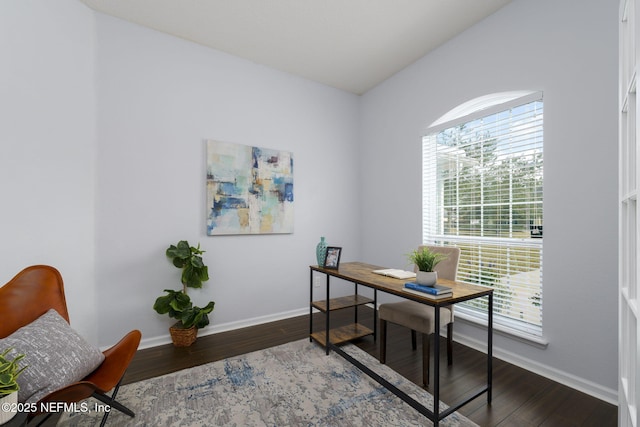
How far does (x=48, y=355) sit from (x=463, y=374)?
2.60m

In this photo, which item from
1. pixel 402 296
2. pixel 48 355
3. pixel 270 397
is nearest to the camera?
pixel 48 355

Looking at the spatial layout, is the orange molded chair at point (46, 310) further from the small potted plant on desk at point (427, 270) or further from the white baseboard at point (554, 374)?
the white baseboard at point (554, 374)

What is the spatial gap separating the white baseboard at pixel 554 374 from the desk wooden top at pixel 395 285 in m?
0.88

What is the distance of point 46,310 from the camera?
5.53 ft

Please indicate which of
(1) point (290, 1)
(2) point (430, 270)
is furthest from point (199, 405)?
(1) point (290, 1)

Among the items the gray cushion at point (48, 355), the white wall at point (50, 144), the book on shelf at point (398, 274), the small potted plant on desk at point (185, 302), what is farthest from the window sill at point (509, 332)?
the white wall at point (50, 144)

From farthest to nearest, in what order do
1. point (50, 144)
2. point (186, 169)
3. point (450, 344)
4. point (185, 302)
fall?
1. point (186, 169)
2. point (185, 302)
3. point (450, 344)
4. point (50, 144)

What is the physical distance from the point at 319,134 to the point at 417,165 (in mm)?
1330

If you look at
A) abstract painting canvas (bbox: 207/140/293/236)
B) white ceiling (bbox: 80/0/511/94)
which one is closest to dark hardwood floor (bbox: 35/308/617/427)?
abstract painting canvas (bbox: 207/140/293/236)

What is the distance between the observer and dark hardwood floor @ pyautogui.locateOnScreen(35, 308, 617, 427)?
170 centimetres

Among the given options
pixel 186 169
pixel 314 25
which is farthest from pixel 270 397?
pixel 314 25

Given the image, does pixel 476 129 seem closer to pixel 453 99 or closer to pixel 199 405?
pixel 453 99

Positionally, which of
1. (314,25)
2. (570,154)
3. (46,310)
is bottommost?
(46,310)

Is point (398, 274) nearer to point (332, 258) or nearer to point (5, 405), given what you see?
point (332, 258)
